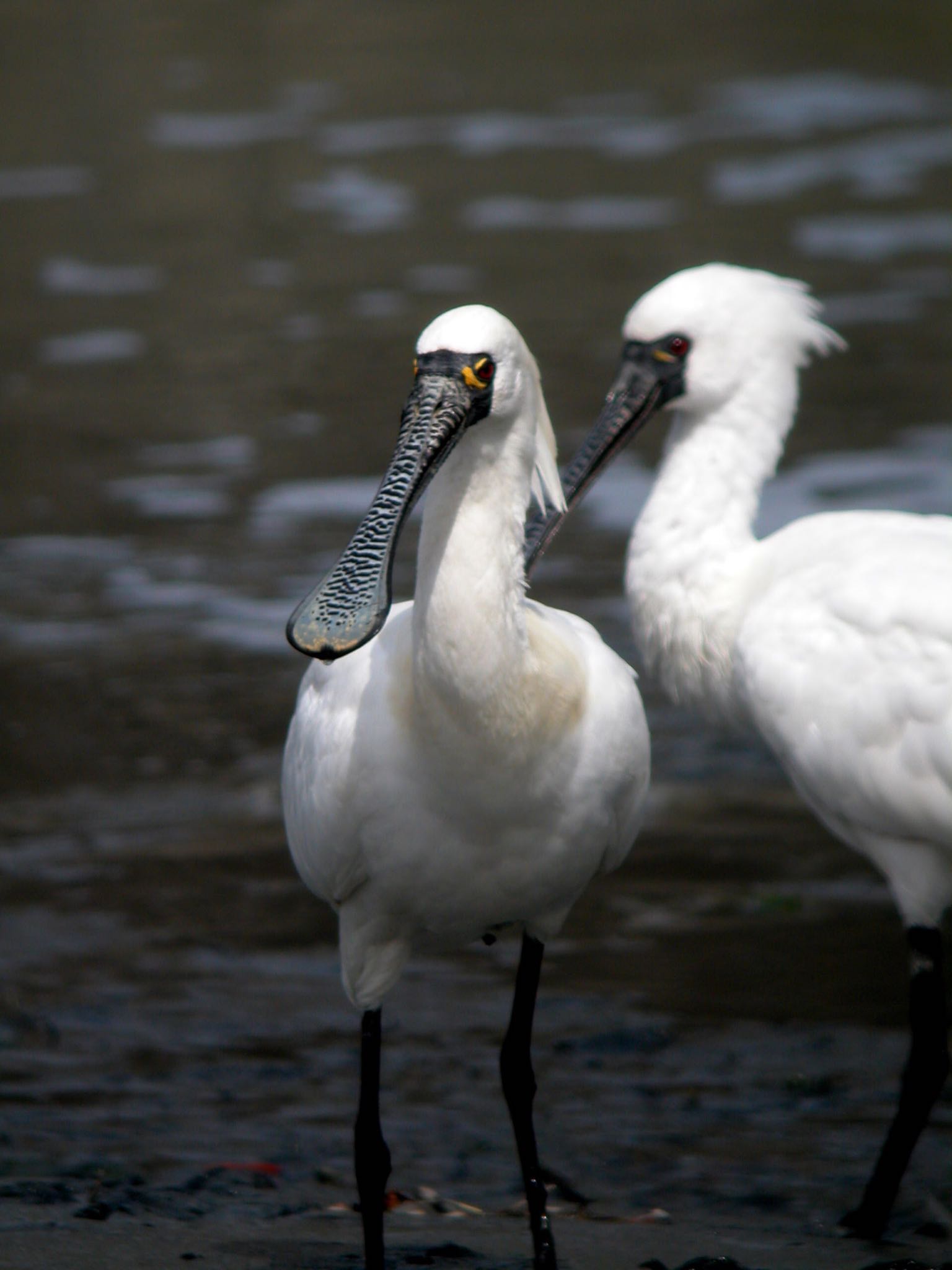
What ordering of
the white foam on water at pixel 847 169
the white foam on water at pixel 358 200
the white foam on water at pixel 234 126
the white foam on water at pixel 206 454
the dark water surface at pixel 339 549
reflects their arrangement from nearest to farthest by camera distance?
the dark water surface at pixel 339 549 → the white foam on water at pixel 206 454 → the white foam on water at pixel 358 200 → the white foam on water at pixel 847 169 → the white foam on water at pixel 234 126

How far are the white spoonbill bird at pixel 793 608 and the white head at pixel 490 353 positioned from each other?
1.20 metres

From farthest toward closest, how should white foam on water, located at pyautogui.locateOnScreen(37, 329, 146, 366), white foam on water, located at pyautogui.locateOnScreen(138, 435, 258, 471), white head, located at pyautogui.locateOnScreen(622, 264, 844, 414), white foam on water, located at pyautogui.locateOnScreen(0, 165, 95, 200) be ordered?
white foam on water, located at pyautogui.locateOnScreen(0, 165, 95, 200) < white foam on water, located at pyautogui.locateOnScreen(37, 329, 146, 366) < white foam on water, located at pyautogui.locateOnScreen(138, 435, 258, 471) < white head, located at pyautogui.locateOnScreen(622, 264, 844, 414)

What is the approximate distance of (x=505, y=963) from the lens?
6.37m

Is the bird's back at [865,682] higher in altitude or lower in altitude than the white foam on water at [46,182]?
lower

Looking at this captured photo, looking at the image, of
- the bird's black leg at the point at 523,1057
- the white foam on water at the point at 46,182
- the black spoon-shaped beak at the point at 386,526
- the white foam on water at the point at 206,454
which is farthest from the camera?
the white foam on water at the point at 46,182

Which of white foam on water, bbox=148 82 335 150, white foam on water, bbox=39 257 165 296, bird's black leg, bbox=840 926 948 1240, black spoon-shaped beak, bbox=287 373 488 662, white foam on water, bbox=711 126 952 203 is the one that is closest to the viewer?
black spoon-shaped beak, bbox=287 373 488 662

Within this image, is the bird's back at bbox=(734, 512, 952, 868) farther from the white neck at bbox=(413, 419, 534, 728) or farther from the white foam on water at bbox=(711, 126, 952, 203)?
the white foam on water at bbox=(711, 126, 952, 203)

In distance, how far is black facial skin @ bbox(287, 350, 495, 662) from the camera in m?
3.92

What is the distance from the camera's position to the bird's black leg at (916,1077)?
190 inches

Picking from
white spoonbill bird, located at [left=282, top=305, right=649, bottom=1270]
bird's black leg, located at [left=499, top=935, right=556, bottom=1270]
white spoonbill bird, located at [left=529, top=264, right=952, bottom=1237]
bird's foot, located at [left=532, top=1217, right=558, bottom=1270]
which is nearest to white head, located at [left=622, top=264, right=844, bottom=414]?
white spoonbill bird, located at [left=529, top=264, right=952, bottom=1237]

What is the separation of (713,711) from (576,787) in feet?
4.70

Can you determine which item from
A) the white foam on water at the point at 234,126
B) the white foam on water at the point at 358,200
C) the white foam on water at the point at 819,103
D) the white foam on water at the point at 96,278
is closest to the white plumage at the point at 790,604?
the white foam on water at the point at 96,278

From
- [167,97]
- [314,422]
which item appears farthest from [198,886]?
[167,97]

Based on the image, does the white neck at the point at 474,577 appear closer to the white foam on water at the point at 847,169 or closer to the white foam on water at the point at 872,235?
the white foam on water at the point at 872,235
